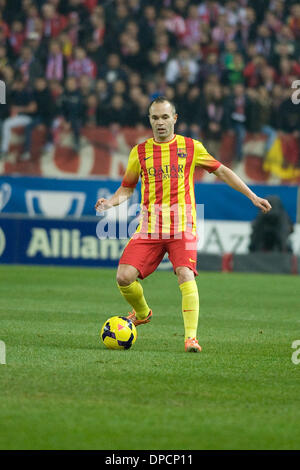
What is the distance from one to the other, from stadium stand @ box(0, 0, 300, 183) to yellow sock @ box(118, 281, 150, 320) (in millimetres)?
11382

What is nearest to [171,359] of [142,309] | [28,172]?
[142,309]

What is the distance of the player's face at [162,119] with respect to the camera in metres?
7.82

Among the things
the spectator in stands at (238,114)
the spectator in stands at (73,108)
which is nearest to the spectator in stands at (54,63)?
the spectator in stands at (73,108)

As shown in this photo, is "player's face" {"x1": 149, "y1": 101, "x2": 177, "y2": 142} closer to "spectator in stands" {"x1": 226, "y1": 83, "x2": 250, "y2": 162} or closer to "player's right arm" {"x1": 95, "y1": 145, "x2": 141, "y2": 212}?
"player's right arm" {"x1": 95, "y1": 145, "x2": 141, "y2": 212}

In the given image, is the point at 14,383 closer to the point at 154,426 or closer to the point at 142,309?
the point at 154,426

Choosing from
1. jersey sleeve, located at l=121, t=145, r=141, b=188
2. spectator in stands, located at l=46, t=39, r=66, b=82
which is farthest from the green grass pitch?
spectator in stands, located at l=46, t=39, r=66, b=82

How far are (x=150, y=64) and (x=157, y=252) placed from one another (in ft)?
45.8

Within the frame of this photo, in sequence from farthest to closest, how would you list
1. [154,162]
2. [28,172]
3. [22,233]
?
[28,172]
[22,233]
[154,162]

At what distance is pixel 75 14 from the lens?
22.1 metres

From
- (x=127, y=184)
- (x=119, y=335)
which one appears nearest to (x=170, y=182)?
(x=127, y=184)

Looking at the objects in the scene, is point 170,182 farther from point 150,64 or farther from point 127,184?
point 150,64

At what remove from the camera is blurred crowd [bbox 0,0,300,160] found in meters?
20.0

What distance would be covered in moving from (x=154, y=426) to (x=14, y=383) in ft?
4.84

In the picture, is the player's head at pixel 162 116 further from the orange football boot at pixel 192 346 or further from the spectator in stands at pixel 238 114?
the spectator in stands at pixel 238 114
